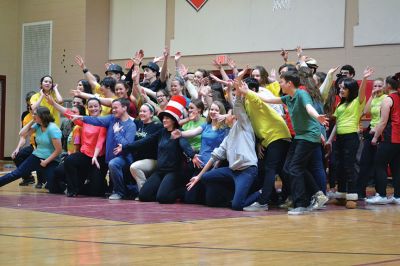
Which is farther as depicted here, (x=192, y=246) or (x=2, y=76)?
(x=2, y=76)

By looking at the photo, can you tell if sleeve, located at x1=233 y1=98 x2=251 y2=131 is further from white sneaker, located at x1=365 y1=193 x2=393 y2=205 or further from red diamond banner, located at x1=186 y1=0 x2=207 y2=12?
red diamond banner, located at x1=186 y1=0 x2=207 y2=12

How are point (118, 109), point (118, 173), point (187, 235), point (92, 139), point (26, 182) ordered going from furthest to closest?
point (26, 182) → point (92, 139) → point (118, 109) → point (118, 173) → point (187, 235)

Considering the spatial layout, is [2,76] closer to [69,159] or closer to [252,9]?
[252,9]

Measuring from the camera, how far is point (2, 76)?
19.0 metres

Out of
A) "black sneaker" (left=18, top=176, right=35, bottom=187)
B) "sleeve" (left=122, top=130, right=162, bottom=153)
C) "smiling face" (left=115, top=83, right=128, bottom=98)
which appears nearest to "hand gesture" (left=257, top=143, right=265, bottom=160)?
"sleeve" (left=122, top=130, right=162, bottom=153)

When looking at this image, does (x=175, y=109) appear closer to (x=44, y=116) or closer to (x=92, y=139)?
(x=92, y=139)

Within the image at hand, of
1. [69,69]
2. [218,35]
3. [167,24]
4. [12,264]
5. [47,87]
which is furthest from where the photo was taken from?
[69,69]

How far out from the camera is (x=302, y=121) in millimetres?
7355

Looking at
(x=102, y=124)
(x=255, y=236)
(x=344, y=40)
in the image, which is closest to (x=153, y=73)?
(x=102, y=124)

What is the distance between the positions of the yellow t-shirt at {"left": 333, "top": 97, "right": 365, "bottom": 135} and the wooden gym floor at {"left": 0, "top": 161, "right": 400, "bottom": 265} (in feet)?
3.15

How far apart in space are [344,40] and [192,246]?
9.08 meters

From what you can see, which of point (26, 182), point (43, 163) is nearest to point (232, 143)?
point (43, 163)

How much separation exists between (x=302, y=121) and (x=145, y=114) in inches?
91.4

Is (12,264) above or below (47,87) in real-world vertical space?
below
